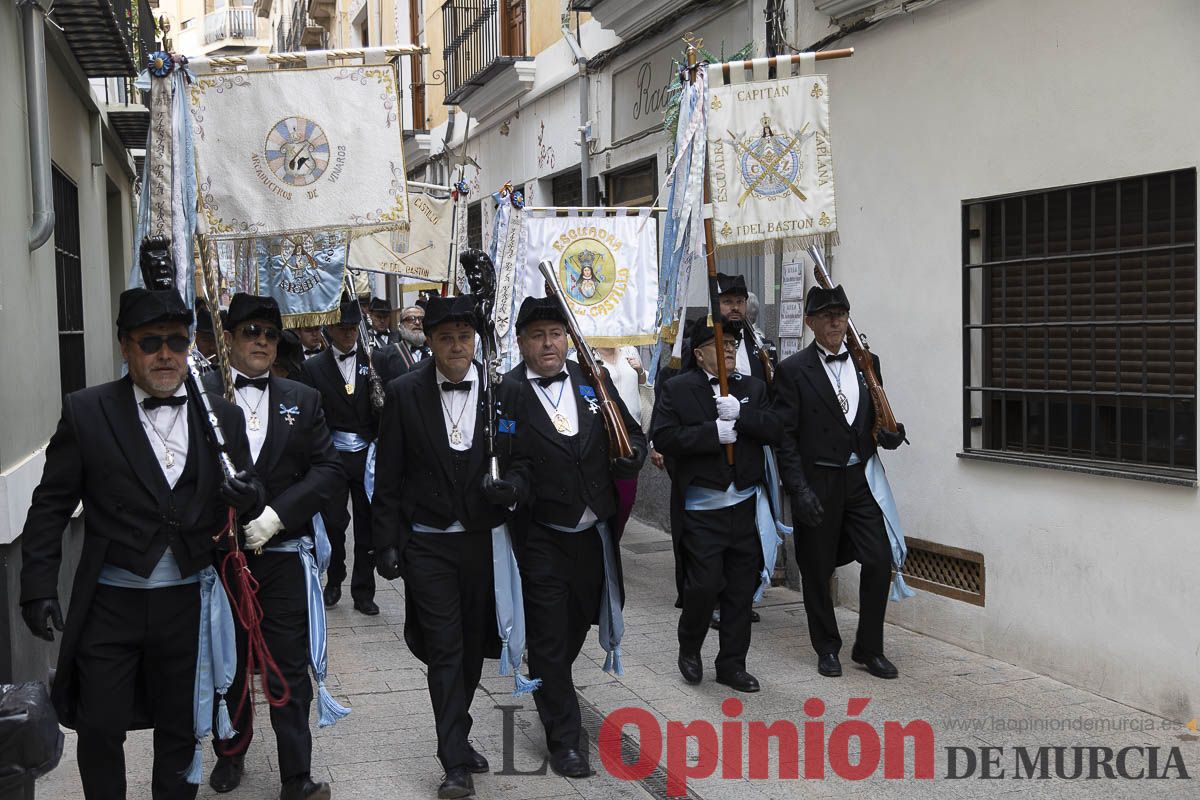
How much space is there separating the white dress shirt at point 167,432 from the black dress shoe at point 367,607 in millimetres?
4245

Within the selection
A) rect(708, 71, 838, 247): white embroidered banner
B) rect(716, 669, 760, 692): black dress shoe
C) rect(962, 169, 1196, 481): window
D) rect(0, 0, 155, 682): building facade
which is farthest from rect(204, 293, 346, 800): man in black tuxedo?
rect(962, 169, 1196, 481): window

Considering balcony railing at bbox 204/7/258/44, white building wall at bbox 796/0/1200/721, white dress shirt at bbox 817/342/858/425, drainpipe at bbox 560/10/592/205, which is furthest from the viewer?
balcony railing at bbox 204/7/258/44

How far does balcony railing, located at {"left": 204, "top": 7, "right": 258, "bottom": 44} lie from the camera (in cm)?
4594

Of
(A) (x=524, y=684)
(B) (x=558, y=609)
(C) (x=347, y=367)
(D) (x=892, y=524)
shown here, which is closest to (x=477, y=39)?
(C) (x=347, y=367)

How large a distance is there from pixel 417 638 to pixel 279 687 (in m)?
0.71

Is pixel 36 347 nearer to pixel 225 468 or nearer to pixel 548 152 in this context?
pixel 225 468

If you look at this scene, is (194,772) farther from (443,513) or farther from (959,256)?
(959,256)

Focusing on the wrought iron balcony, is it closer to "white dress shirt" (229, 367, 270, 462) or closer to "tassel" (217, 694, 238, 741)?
"white dress shirt" (229, 367, 270, 462)

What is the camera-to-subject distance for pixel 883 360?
8008 mm

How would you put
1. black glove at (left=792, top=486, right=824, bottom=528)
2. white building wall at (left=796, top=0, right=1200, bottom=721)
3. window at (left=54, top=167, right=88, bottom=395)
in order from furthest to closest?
1. window at (left=54, top=167, right=88, bottom=395)
2. black glove at (left=792, top=486, right=824, bottom=528)
3. white building wall at (left=796, top=0, right=1200, bottom=721)

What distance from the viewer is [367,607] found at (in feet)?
28.0

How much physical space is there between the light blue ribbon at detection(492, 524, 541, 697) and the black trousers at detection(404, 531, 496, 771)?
0.05 m

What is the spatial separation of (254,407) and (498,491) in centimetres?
108

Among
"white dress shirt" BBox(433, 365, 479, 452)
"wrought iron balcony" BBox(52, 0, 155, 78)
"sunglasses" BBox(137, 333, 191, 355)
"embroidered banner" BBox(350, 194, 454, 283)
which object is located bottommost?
"white dress shirt" BBox(433, 365, 479, 452)
